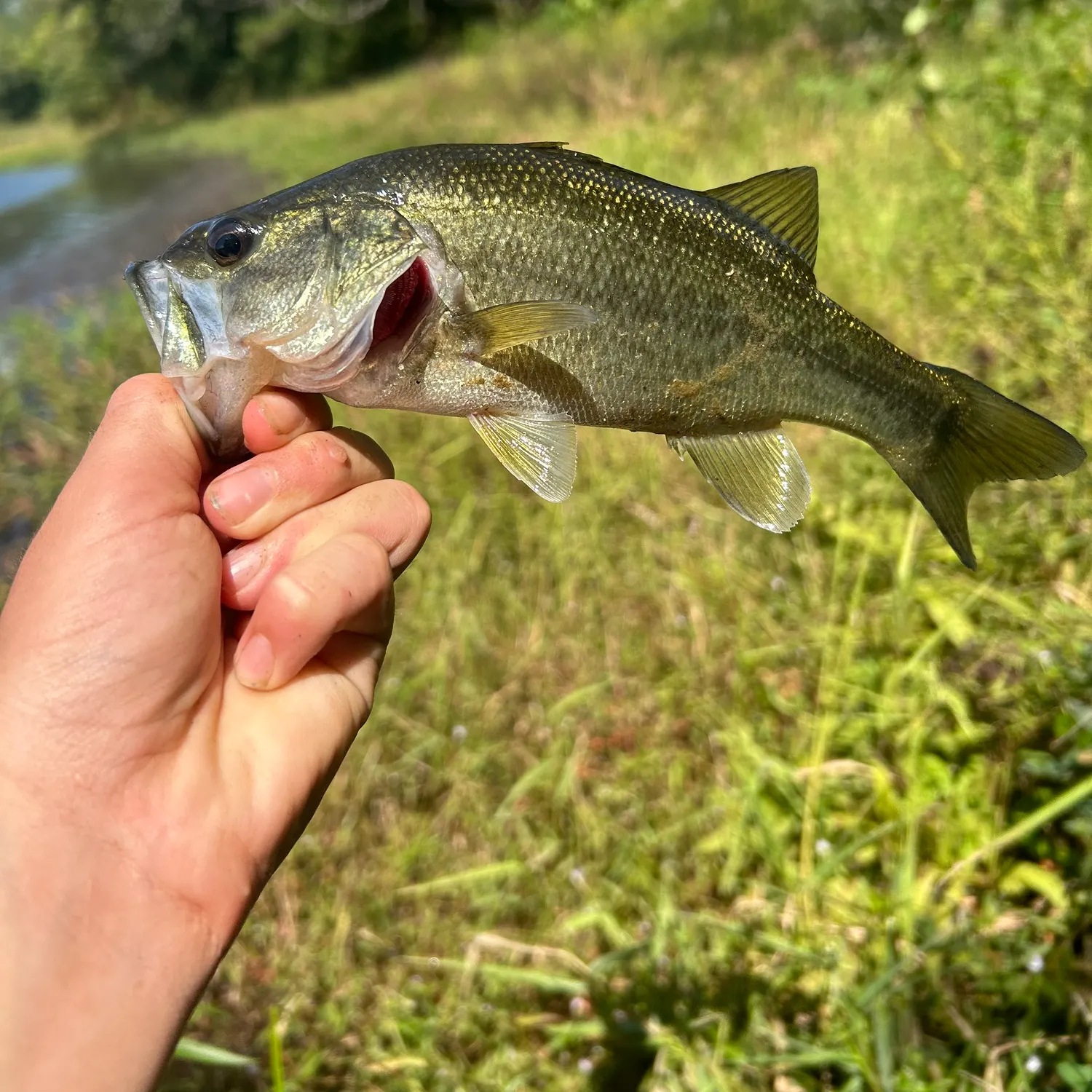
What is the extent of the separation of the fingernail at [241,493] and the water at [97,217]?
653 cm

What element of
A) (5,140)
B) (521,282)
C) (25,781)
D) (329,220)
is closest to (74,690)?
(25,781)

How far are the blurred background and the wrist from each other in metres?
0.60

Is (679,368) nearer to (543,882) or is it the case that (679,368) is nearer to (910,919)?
(910,919)

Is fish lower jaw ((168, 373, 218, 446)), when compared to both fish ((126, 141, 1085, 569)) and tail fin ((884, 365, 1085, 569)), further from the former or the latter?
tail fin ((884, 365, 1085, 569))

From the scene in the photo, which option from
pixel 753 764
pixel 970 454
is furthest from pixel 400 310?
pixel 753 764

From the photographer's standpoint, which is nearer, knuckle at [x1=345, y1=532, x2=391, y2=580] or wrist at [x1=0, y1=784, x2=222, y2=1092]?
wrist at [x1=0, y1=784, x2=222, y2=1092]

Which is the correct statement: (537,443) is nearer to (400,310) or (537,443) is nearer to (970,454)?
(400,310)

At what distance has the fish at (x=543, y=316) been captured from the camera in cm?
153

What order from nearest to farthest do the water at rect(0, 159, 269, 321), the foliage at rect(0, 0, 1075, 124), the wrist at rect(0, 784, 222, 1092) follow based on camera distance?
the wrist at rect(0, 784, 222, 1092)
the water at rect(0, 159, 269, 321)
the foliage at rect(0, 0, 1075, 124)

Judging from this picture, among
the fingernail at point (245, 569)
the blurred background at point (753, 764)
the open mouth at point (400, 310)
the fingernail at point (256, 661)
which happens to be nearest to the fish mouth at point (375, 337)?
the open mouth at point (400, 310)

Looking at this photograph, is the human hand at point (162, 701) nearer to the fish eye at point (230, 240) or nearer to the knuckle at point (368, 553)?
the knuckle at point (368, 553)

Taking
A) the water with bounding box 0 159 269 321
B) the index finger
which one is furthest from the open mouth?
the water with bounding box 0 159 269 321

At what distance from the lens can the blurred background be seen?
2.01 metres

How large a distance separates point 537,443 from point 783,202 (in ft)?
2.27
